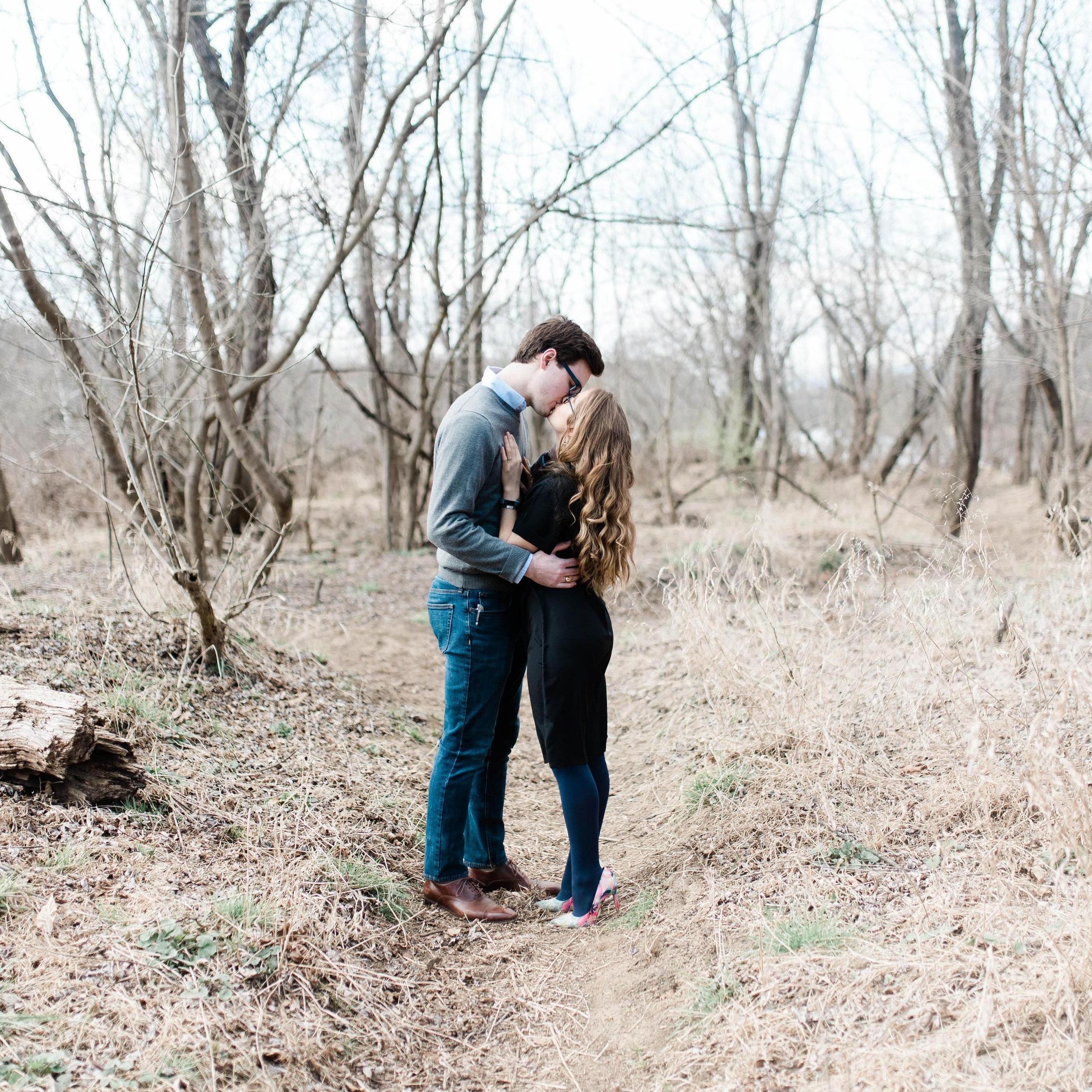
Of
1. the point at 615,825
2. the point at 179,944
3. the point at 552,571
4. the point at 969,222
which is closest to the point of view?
the point at 179,944

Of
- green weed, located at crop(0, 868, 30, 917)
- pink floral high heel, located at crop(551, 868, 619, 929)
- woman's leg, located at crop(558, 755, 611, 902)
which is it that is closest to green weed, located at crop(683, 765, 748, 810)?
pink floral high heel, located at crop(551, 868, 619, 929)

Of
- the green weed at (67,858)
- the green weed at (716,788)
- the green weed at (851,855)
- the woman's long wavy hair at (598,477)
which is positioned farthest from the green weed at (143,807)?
the green weed at (851,855)

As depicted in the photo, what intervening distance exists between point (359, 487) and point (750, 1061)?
17.7 metres

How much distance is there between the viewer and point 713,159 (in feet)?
49.2

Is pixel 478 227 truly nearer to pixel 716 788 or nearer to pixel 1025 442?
pixel 716 788

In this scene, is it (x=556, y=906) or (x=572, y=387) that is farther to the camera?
(x=556, y=906)

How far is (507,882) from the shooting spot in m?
3.38

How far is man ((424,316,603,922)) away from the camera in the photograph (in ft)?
9.35

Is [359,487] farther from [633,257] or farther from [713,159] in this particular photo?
[713,159]

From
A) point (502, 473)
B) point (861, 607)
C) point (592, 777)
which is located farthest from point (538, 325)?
point (861, 607)

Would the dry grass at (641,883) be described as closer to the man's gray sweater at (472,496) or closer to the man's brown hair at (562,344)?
the man's gray sweater at (472,496)

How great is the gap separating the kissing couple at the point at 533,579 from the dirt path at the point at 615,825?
0.22 meters

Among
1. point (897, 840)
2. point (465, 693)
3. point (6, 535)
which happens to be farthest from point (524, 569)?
point (6, 535)

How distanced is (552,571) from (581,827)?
2.88 ft
